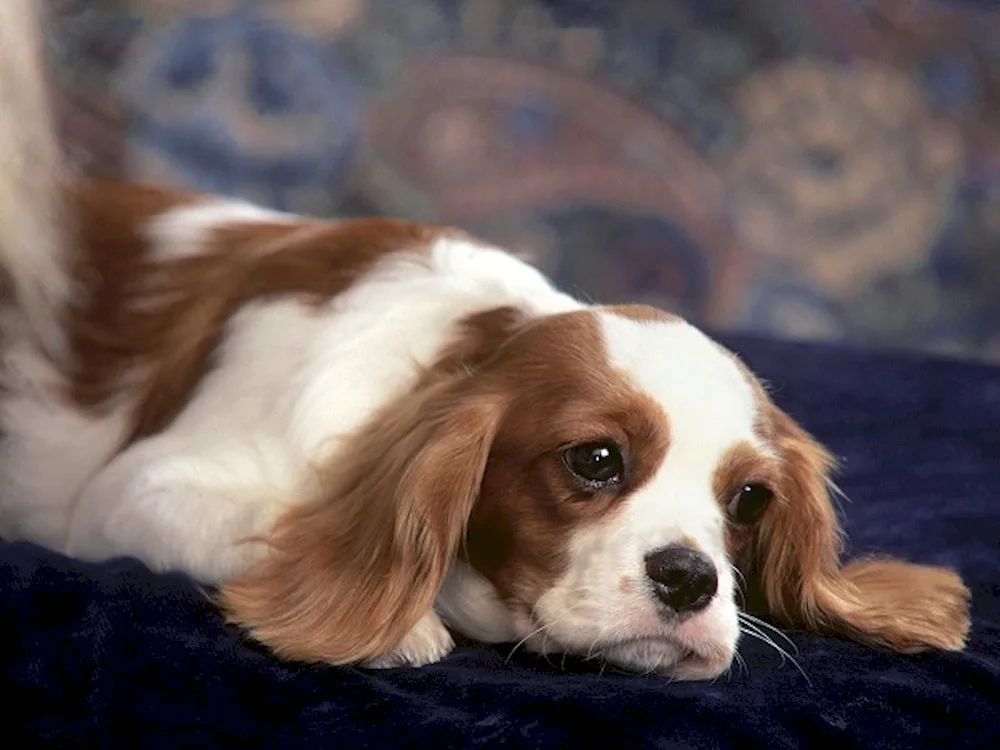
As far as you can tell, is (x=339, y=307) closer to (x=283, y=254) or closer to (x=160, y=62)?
(x=283, y=254)

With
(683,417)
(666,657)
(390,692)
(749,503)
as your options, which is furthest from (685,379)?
(390,692)

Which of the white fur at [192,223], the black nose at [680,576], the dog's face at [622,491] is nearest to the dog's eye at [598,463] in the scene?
the dog's face at [622,491]

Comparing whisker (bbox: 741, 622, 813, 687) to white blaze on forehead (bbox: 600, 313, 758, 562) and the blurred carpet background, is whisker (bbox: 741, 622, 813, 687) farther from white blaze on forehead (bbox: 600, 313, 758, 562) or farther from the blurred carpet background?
the blurred carpet background

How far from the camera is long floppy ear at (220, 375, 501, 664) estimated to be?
4.76 feet

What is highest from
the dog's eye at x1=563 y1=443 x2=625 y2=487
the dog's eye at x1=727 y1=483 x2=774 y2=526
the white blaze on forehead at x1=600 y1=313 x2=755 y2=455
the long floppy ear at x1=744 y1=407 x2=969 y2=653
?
the white blaze on forehead at x1=600 y1=313 x2=755 y2=455

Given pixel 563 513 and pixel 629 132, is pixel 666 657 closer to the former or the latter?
pixel 563 513

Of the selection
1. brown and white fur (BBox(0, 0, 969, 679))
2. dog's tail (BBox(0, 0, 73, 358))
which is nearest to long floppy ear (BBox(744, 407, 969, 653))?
brown and white fur (BBox(0, 0, 969, 679))

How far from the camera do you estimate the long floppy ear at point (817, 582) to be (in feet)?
5.40

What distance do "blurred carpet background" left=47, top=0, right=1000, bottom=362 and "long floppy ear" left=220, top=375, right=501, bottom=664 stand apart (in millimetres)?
1730

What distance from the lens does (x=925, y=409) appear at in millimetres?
2717

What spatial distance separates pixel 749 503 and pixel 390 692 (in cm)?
46

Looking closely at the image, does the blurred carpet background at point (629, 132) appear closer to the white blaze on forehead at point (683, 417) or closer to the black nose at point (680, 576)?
the white blaze on forehead at point (683, 417)

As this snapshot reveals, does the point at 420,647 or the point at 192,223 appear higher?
the point at 192,223

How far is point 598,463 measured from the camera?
58.7 inches
